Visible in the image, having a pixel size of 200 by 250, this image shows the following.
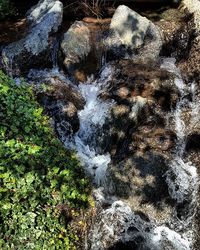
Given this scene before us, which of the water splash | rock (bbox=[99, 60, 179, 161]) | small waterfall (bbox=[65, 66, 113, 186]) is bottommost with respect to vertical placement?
the water splash

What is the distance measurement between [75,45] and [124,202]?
443 cm

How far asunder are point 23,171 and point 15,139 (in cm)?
70

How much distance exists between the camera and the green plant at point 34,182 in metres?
5.18

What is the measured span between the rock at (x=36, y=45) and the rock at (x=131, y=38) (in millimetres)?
1530

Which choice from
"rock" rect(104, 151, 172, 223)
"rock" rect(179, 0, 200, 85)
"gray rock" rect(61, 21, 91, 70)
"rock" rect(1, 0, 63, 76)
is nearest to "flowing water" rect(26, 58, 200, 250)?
"rock" rect(104, 151, 172, 223)

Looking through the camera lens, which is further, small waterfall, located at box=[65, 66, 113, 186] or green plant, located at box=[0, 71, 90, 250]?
small waterfall, located at box=[65, 66, 113, 186]

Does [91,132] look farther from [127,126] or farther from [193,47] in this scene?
[193,47]

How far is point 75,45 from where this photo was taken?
9.30 m

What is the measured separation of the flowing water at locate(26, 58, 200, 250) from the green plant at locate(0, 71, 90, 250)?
0.59 metres

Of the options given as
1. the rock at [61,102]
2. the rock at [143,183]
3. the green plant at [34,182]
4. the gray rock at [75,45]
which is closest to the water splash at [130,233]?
the rock at [143,183]

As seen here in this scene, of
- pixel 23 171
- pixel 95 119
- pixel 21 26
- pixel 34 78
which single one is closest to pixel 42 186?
pixel 23 171

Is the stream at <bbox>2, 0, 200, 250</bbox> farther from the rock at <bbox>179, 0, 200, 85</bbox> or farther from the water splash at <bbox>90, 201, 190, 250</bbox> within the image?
the rock at <bbox>179, 0, 200, 85</bbox>

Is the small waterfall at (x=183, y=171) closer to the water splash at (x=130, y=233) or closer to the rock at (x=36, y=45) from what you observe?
the water splash at (x=130, y=233)

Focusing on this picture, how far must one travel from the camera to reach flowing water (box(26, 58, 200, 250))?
20.6 ft
